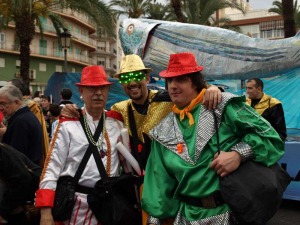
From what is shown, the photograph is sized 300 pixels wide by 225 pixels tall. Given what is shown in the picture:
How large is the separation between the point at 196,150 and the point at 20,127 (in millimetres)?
2009

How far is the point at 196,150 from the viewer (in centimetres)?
224

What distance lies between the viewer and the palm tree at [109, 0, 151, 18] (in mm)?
24770

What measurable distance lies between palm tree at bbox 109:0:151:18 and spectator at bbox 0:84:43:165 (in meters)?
21.6

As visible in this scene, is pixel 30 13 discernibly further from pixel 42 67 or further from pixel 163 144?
pixel 42 67

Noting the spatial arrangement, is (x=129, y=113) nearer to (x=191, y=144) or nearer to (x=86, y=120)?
(x=86, y=120)

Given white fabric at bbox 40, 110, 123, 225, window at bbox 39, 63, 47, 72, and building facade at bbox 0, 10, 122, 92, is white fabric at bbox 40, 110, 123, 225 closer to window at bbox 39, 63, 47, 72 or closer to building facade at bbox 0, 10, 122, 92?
building facade at bbox 0, 10, 122, 92

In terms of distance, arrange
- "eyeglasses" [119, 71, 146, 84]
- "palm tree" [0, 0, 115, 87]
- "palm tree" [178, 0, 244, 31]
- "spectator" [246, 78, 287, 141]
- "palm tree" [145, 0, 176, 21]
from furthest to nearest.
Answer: "palm tree" [145, 0, 176, 21] → "palm tree" [178, 0, 244, 31] → "palm tree" [0, 0, 115, 87] → "spectator" [246, 78, 287, 141] → "eyeglasses" [119, 71, 146, 84]

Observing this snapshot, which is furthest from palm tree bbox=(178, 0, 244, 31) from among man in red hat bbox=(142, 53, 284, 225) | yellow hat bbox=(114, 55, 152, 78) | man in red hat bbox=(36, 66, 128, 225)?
man in red hat bbox=(142, 53, 284, 225)

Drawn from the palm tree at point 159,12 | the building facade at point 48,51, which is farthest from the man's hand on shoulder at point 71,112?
the building facade at point 48,51

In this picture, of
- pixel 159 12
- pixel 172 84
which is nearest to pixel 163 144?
pixel 172 84

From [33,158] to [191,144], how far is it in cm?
193

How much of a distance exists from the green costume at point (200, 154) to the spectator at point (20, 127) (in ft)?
5.35

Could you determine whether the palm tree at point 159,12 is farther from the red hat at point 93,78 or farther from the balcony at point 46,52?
the red hat at point 93,78

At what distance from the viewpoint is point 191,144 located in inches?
90.0
